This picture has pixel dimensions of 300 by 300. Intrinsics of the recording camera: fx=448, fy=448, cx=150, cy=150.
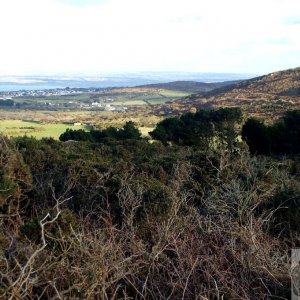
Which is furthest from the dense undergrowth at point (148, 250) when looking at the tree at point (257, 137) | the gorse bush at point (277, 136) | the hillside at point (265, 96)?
the hillside at point (265, 96)

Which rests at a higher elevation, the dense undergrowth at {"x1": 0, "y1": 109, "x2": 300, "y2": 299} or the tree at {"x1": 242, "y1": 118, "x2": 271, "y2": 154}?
the dense undergrowth at {"x1": 0, "y1": 109, "x2": 300, "y2": 299}

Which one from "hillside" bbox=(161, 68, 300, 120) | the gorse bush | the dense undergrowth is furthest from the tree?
the dense undergrowth

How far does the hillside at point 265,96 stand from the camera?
4247 cm

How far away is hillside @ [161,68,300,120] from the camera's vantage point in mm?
42469

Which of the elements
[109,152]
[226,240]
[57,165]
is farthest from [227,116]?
[226,240]

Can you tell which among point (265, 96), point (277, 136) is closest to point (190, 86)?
point (265, 96)

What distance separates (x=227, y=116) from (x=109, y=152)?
10730 mm

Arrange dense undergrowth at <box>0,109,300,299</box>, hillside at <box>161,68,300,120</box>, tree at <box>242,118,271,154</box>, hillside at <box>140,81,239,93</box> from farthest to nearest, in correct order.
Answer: hillside at <box>140,81,239,93</box>, hillside at <box>161,68,300,120</box>, tree at <box>242,118,271,154</box>, dense undergrowth at <box>0,109,300,299</box>

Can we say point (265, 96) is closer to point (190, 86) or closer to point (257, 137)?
point (257, 137)

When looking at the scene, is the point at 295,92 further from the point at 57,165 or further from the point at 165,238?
the point at 165,238

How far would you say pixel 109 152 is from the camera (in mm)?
21266

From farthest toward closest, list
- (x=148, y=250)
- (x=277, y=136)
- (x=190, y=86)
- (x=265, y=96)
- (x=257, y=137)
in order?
(x=190, y=86) → (x=265, y=96) → (x=257, y=137) → (x=277, y=136) → (x=148, y=250)

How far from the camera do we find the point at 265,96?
52250mm

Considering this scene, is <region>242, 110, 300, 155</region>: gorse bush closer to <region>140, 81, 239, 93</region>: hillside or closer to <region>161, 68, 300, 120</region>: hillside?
<region>161, 68, 300, 120</region>: hillside
